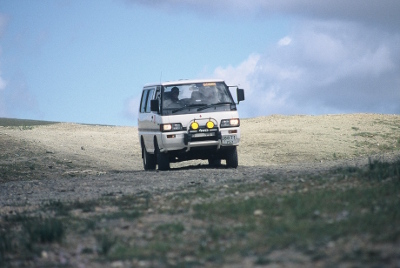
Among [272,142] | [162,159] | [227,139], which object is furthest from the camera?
[272,142]

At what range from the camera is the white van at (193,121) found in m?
20.4

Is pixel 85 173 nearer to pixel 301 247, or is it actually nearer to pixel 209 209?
pixel 209 209

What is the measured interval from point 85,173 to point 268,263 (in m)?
16.1

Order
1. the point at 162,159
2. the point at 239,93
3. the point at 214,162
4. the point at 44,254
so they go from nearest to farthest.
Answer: the point at 44,254 < the point at 162,159 < the point at 239,93 < the point at 214,162

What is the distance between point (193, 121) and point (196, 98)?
767mm

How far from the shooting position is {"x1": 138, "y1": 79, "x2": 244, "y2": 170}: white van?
20.4 m

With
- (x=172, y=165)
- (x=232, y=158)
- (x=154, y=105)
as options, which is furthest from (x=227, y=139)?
(x=172, y=165)

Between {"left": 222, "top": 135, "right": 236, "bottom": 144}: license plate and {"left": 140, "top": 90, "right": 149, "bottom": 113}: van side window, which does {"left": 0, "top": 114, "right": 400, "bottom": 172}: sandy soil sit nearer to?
{"left": 140, "top": 90, "right": 149, "bottom": 113}: van side window

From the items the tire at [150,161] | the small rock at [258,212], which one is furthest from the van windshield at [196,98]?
the small rock at [258,212]

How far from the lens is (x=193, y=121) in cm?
2039

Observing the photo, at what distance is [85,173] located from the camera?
76.5 ft

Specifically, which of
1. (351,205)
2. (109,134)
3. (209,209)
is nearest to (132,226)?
(209,209)

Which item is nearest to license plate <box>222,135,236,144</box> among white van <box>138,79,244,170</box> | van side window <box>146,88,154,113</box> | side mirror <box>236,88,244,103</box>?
white van <box>138,79,244,170</box>

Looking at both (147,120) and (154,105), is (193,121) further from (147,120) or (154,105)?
(147,120)
